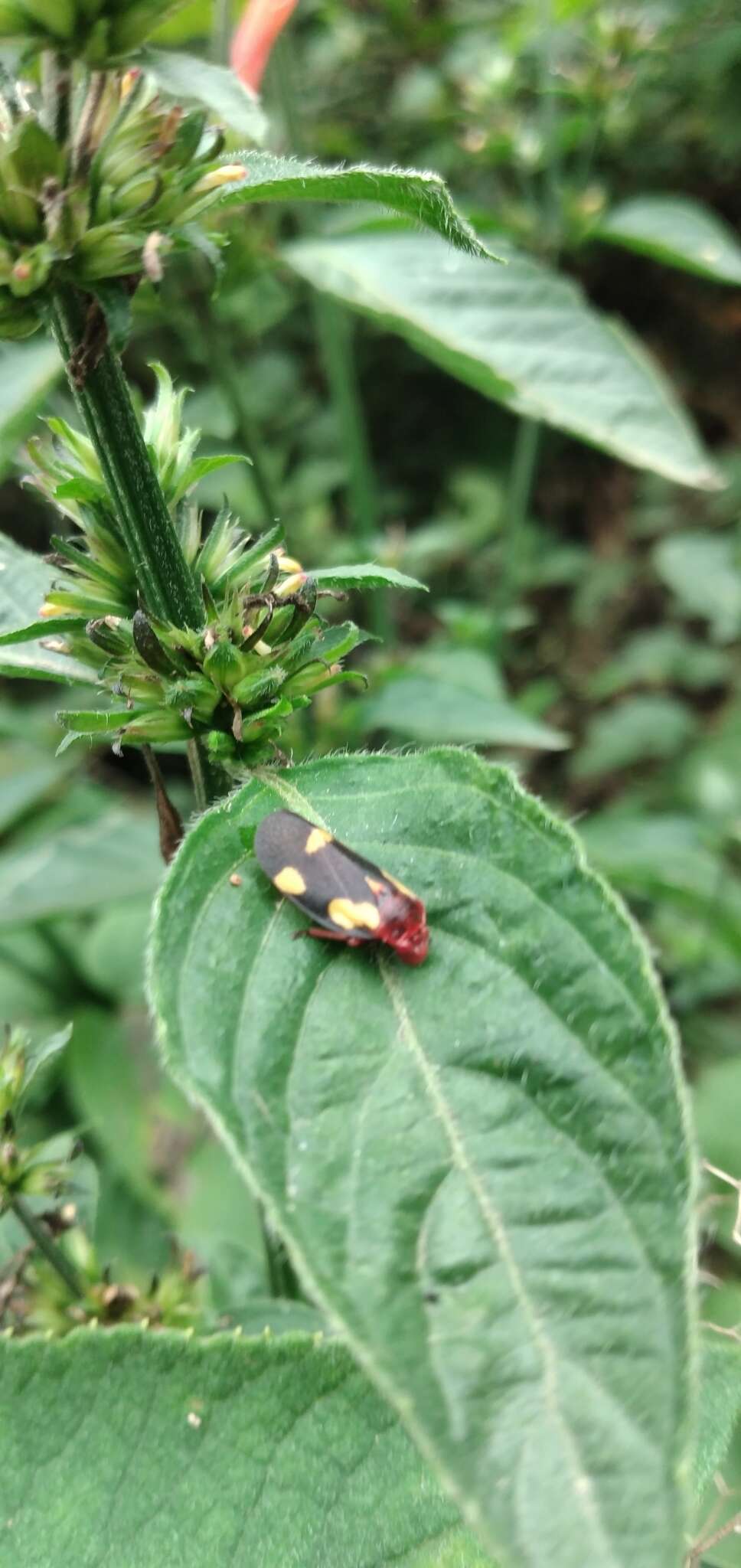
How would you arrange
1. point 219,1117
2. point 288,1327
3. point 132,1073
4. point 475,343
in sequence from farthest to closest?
point 132,1073 → point 475,343 → point 288,1327 → point 219,1117

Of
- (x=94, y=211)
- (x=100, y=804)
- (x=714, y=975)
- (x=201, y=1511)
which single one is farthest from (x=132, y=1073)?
(x=94, y=211)

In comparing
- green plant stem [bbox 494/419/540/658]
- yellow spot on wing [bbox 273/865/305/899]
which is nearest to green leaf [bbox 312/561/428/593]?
yellow spot on wing [bbox 273/865/305/899]

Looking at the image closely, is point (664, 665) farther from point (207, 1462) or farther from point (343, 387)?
point (207, 1462)

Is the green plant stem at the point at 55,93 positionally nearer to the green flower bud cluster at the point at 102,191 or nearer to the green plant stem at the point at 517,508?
the green flower bud cluster at the point at 102,191

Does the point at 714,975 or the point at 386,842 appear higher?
the point at 386,842

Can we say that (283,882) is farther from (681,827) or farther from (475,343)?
(681,827)

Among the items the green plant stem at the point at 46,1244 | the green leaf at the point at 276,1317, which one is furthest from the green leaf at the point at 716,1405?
the green plant stem at the point at 46,1244
